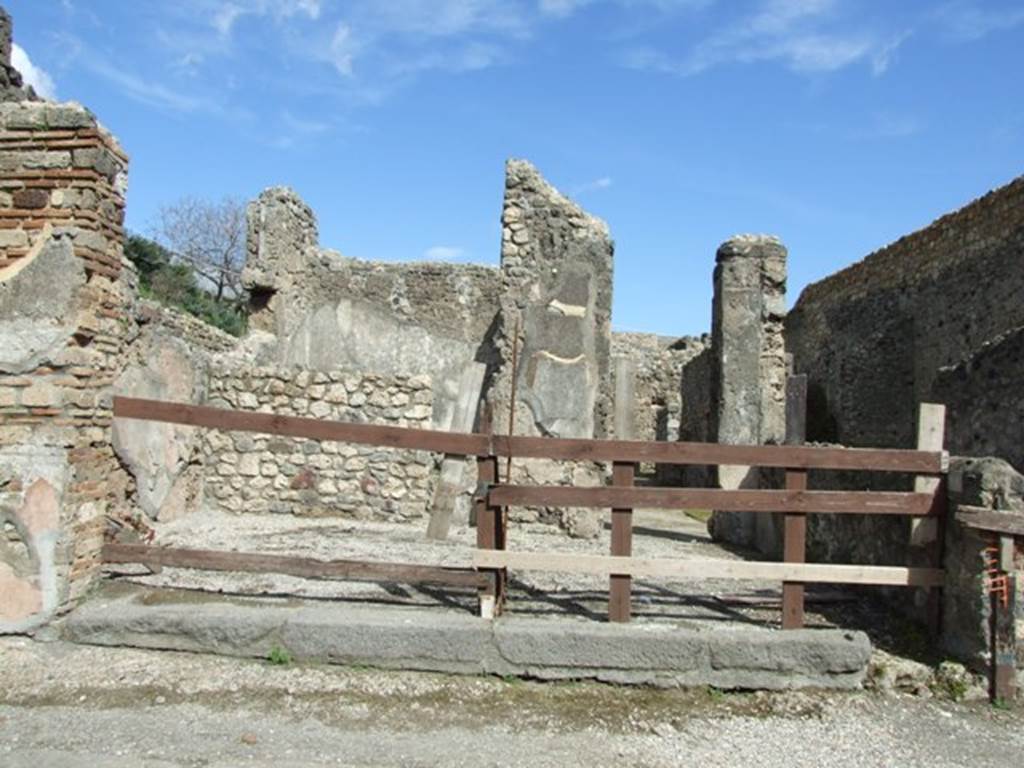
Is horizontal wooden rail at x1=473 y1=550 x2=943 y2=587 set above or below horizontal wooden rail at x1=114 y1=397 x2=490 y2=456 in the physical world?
below

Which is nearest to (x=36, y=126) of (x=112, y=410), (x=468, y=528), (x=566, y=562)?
(x=112, y=410)

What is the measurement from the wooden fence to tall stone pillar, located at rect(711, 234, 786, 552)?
258 inches

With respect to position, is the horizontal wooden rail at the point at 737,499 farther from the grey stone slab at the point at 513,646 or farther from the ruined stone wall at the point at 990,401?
the ruined stone wall at the point at 990,401

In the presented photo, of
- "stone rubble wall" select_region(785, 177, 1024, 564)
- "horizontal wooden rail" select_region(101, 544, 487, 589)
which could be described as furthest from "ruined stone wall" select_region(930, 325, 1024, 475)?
"horizontal wooden rail" select_region(101, 544, 487, 589)

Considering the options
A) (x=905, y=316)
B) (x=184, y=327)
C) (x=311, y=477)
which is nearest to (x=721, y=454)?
(x=311, y=477)

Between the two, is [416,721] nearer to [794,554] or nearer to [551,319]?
[794,554]

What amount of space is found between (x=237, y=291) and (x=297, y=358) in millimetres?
22562

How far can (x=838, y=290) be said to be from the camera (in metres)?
21.0

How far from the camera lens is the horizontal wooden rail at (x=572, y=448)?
4.74 metres

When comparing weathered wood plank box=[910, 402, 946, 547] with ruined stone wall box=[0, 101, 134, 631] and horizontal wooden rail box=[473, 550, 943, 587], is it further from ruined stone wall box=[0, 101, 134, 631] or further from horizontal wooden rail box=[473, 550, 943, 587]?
ruined stone wall box=[0, 101, 134, 631]

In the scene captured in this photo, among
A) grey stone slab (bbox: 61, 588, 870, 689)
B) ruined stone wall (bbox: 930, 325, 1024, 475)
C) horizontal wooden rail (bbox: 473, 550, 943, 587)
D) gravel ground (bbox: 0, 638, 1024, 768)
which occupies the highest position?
ruined stone wall (bbox: 930, 325, 1024, 475)

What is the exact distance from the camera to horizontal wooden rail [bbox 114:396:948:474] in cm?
474

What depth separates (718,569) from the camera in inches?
186

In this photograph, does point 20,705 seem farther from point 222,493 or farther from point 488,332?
point 488,332
